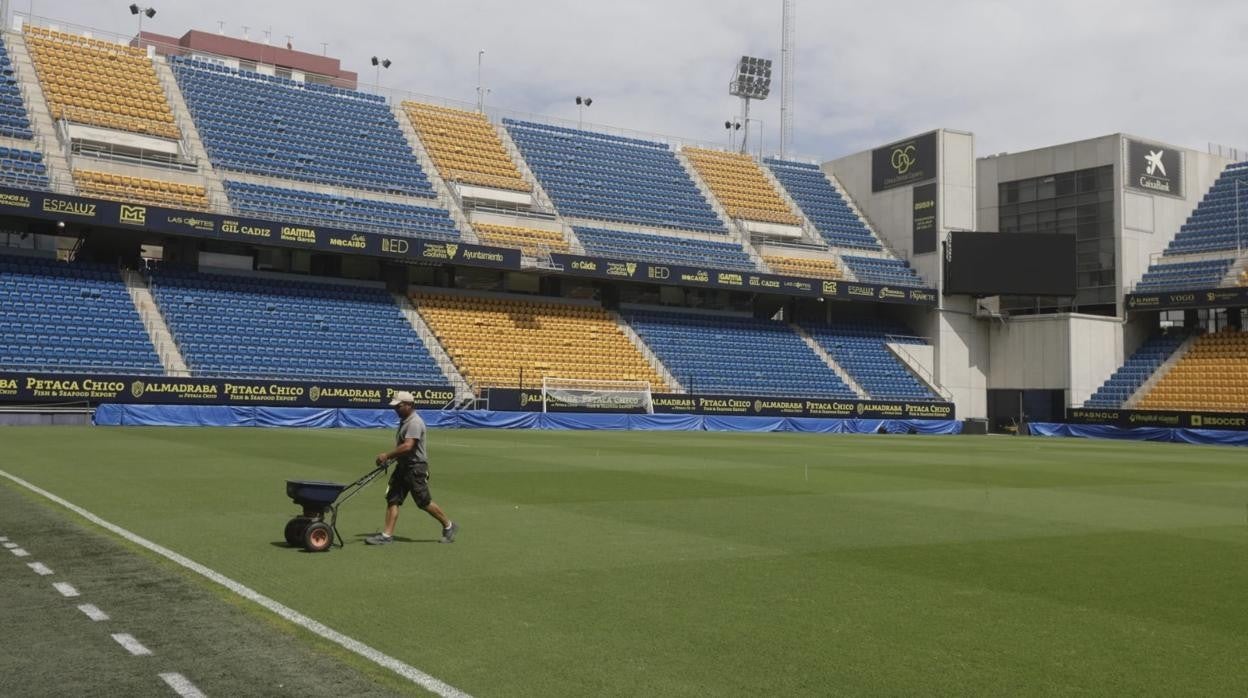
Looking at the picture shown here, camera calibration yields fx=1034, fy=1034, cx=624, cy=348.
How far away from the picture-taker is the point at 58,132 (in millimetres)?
46219

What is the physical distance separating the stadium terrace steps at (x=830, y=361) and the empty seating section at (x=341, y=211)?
21.3 metres

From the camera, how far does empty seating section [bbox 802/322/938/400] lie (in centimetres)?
5734

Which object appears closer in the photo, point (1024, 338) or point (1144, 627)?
point (1144, 627)

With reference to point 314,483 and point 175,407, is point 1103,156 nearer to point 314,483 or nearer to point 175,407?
point 175,407

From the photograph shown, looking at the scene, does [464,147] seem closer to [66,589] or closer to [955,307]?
[955,307]

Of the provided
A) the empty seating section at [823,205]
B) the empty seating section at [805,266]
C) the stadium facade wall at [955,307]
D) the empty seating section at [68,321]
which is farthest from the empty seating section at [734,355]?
the empty seating section at [68,321]

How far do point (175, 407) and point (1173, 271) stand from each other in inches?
2059

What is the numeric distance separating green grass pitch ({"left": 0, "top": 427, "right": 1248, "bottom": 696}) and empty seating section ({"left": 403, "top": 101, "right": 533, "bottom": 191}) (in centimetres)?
3660

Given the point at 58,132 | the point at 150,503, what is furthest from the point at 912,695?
the point at 58,132

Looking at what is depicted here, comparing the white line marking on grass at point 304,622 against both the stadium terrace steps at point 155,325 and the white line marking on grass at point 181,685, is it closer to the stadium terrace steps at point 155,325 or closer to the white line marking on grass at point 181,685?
the white line marking on grass at point 181,685

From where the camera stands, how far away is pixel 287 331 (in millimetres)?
45312

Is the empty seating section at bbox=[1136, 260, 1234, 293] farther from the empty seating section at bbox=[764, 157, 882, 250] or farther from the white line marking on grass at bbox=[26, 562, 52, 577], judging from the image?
the white line marking on grass at bbox=[26, 562, 52, 577]

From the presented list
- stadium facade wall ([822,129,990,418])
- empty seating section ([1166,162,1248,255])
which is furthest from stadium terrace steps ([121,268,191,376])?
empty seating section ([1166,162,1248,255])

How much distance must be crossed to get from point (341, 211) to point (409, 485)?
4081 cm
